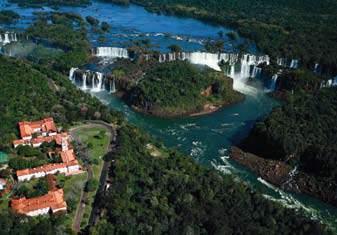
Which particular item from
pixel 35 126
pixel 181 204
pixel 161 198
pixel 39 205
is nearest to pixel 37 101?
pixel 35 126

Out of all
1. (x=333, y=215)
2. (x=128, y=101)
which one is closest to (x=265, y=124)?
(x=333, y=215)

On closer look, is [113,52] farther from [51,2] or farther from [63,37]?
[51,2]

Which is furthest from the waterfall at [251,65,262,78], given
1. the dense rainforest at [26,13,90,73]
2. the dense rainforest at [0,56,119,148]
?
the dense rainforest at [0,56,119,148]

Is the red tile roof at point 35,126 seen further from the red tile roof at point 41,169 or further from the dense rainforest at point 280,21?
the dense rainforest at point 280,21

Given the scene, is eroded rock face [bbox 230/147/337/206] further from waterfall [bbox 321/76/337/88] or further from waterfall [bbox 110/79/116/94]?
waterfall [bbox 321/76/337/88]

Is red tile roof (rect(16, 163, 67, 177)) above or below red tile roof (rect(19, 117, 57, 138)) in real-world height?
below

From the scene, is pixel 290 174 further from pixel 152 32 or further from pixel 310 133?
pixel 152 32
